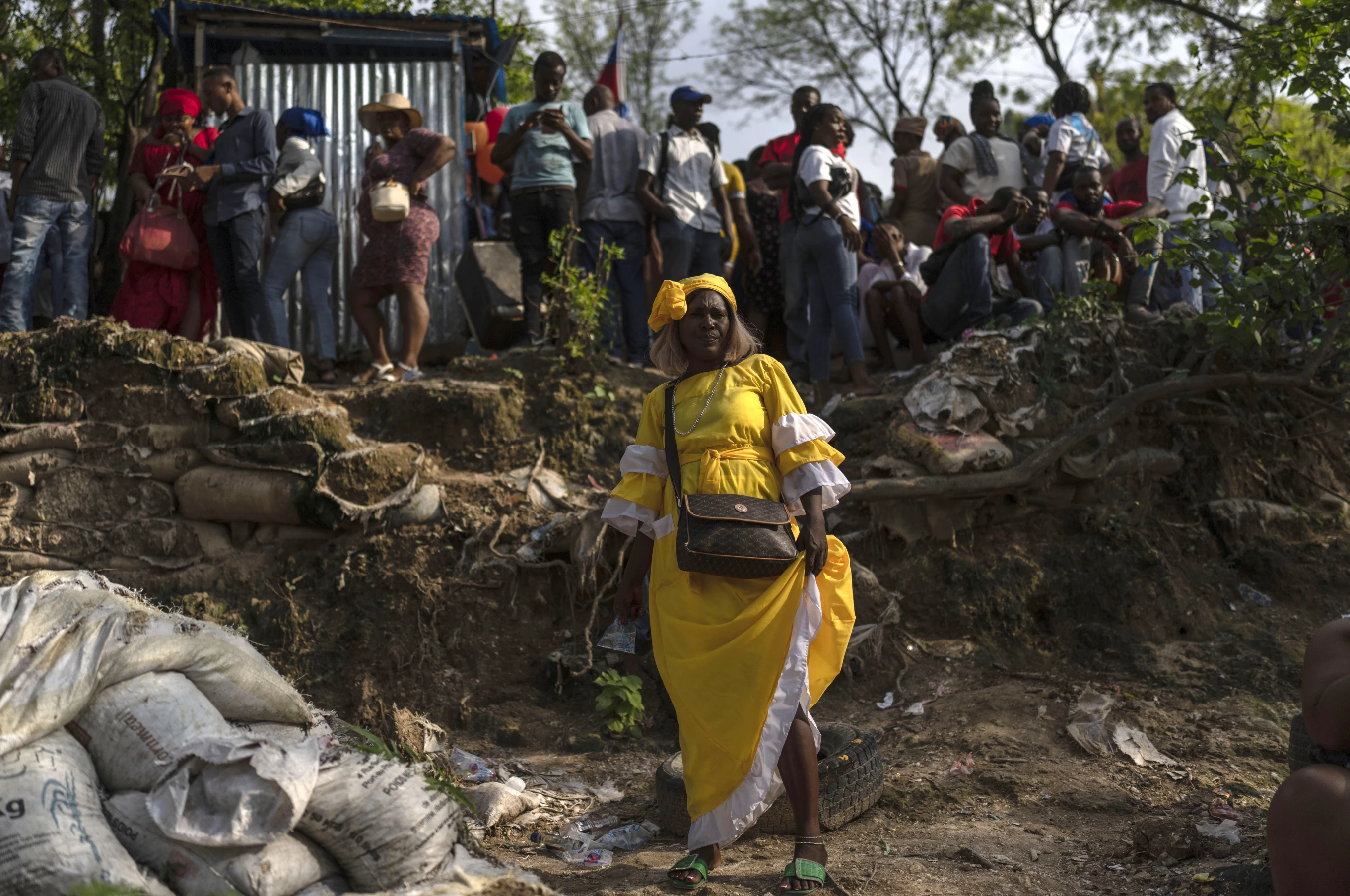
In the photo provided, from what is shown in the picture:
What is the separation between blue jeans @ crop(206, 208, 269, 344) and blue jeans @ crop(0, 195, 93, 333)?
2.45 feet

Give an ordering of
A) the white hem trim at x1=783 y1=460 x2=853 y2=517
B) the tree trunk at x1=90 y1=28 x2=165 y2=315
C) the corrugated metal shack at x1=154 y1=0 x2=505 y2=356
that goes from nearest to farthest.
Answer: the white hem trim at x1=783 y1=460 x2=853 y2=517, the corrugated metal shack at x1=154 y1=0 x2=505 y2=356, the tree trunk at x1=90 y1=28 x2=165 y2=315

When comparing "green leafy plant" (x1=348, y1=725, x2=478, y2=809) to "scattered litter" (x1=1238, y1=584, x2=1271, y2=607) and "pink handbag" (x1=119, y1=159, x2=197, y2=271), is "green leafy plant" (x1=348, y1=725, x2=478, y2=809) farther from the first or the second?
"scattered litter" (x1=1238, y1=584, x2=1271, y2=607)

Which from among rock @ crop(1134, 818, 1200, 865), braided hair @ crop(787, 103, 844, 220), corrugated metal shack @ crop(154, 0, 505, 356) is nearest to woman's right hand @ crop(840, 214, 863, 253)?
braided hair @ crop(787, 103, 844, 220)

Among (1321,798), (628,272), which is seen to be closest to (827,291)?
(628,272)

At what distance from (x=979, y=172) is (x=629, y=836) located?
5121 mm

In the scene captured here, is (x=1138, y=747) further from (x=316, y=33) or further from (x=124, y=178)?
(x=124, y=178)

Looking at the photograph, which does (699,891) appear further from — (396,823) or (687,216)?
(687,216)

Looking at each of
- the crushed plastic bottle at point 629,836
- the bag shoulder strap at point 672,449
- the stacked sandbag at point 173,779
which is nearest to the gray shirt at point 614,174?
the bag shoulder strap at point 672,449

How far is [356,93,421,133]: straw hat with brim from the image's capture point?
6617 mm

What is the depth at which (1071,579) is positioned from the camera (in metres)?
5.52

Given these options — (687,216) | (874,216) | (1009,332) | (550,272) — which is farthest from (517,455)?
(874,216)

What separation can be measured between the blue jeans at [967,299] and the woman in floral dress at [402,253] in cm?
314

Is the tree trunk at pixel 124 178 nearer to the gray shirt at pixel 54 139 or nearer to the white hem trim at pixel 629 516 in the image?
the gray shirt at pixel 54 139

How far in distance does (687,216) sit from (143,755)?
4.92m
